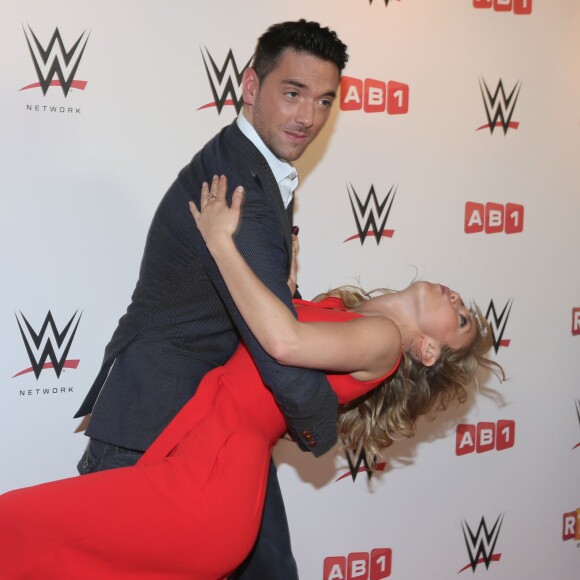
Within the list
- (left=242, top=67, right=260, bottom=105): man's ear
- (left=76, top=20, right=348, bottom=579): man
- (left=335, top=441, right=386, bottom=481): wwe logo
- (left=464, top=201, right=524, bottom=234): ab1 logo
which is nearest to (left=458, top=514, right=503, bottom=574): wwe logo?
(left=335, top=441, right=386, bottom=481): wwe logo

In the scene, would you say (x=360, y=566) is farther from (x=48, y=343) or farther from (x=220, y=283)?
(x=220, y=283)

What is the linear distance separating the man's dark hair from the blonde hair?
1.86 feet

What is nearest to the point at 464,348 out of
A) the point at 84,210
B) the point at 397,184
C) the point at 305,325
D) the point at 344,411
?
the point at 344,411

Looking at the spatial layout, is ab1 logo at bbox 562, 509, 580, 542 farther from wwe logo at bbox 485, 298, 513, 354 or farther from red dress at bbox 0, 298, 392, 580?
red dress at bbox 0, 298, 392, 580

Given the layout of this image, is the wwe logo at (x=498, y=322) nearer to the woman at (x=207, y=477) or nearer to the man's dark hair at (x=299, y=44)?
the woman at (x=207, y=477)

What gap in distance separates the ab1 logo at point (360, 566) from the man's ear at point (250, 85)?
59.4 inches

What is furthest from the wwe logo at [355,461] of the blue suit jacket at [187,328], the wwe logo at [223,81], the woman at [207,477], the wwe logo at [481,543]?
the wwe logo at [223,81]

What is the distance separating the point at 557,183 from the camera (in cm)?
278

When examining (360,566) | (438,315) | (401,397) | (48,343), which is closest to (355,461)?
(360,566)

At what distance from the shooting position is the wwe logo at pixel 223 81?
2287 mm

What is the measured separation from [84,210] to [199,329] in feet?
2.38

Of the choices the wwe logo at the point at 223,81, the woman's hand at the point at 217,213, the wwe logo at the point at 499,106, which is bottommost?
the woman's hand at the point at 217,213

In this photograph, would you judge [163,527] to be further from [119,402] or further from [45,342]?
[45,342]

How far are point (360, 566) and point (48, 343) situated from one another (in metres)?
1.21
